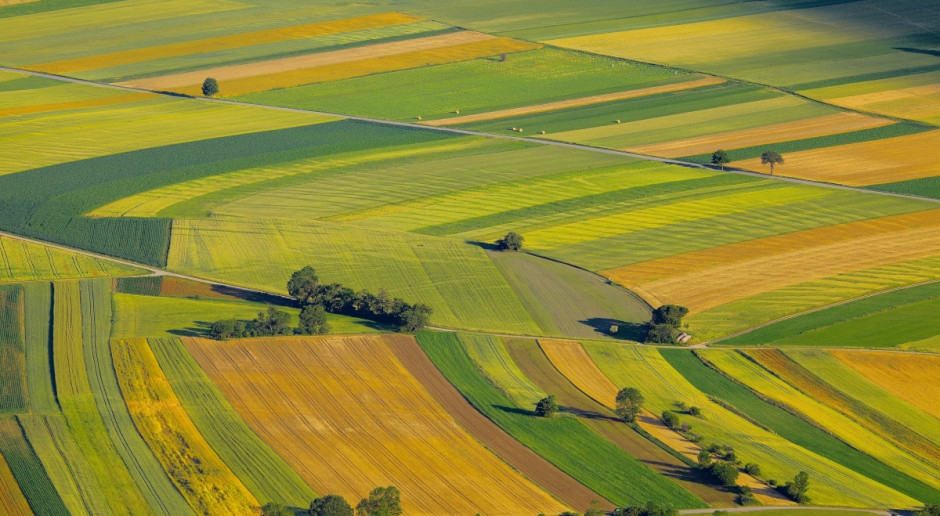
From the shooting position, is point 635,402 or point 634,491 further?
point 635,402

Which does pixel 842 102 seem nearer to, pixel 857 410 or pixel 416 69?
pixel 416 69

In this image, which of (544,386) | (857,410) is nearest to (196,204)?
(544,386)

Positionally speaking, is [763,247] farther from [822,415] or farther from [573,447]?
[573,447]

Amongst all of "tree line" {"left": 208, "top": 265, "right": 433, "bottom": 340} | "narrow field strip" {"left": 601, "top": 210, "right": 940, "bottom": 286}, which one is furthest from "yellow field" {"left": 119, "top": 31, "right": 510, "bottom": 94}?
"narrow field strip" {"left": 601, "top": 210, "right": 940, "bottom": 286}

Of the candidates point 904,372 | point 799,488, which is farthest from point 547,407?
point 904,372

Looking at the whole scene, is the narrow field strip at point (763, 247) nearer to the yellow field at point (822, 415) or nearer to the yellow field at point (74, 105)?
the yellow field at point (822, 415)

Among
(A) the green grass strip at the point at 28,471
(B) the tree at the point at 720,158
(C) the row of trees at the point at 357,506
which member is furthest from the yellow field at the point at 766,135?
(A) the green grass strip at the point at 28,471

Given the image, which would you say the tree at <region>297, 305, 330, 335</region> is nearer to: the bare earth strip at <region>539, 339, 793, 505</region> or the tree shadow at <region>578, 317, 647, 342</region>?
the bare earth strip at <region>539, 339, 793, 505</region>
